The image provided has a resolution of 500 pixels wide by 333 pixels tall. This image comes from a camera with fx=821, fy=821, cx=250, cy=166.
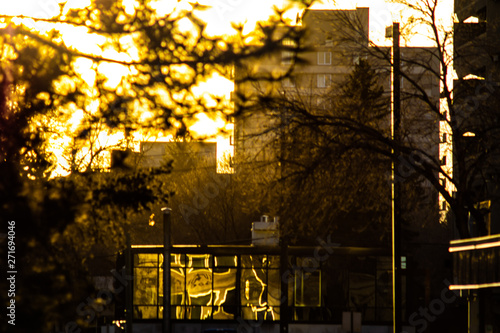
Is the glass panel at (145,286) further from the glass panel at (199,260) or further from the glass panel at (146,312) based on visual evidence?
the glass panel at (199,260)

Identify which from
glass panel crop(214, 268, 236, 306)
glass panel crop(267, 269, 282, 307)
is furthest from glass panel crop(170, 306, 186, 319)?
glass panel crop(267, 269, 282, 307)

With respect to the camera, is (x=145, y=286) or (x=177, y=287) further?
(x=145, y=286)

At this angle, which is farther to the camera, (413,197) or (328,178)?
(413,197)

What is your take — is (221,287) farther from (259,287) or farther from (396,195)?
(396,195)

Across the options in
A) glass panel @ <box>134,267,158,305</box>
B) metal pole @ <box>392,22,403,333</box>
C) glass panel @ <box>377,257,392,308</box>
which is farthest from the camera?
glass panel @ <box>377,257,392,308</box>

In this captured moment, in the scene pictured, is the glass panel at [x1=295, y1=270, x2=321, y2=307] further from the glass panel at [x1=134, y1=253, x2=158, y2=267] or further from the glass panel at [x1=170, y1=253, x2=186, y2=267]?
the glass panel at [x1=134, y1=253, x2=158, y2=267]

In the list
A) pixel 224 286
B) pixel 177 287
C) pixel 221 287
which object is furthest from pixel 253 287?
pixel 177 287

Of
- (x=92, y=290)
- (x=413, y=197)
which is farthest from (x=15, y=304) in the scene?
(x=413, y=197)

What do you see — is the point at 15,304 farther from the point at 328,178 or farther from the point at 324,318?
the point at 324,318

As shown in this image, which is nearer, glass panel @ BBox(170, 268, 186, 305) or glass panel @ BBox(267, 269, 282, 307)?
glass panel @ BBox(170, 268, 186, 305)

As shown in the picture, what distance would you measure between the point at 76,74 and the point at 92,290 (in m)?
2.05

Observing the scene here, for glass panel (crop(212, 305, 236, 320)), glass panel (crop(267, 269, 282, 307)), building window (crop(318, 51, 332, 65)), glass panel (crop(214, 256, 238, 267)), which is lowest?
glass panel (crop(212, 305, 236, 320))

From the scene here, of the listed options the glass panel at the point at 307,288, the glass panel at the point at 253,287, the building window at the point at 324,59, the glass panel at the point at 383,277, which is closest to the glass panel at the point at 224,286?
the glass panel at the point at 253,287

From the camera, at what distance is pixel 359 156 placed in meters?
16.6
